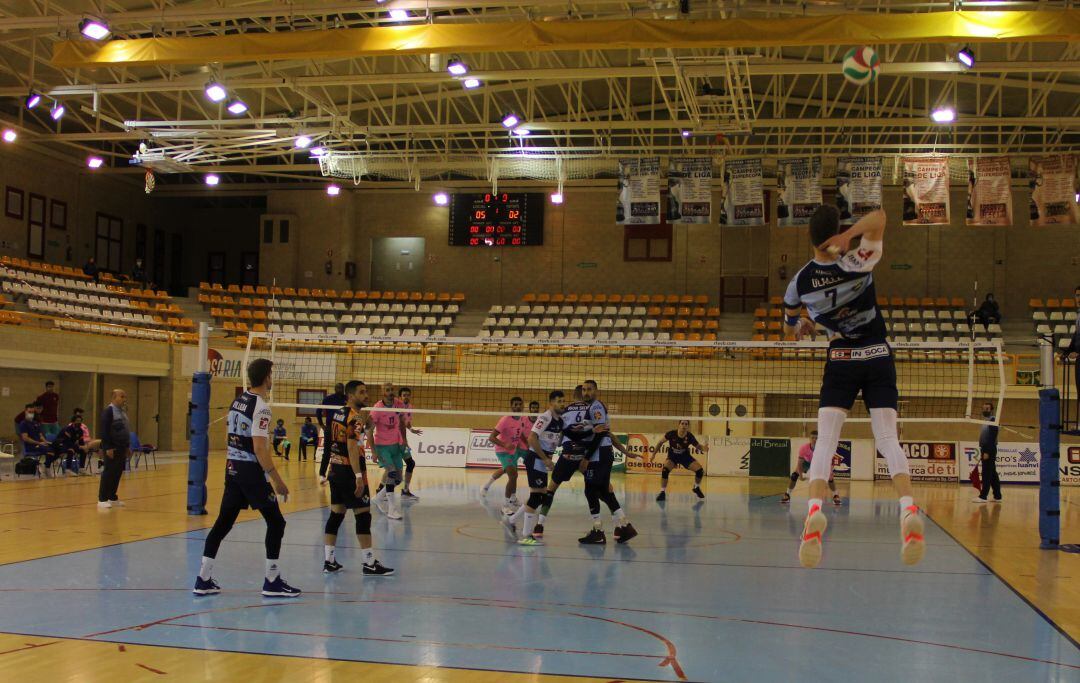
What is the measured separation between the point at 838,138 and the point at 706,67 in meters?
11.1

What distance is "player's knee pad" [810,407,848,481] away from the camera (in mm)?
5137

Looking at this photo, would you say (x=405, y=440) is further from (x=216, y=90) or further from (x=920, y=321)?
(x=920, y=321)

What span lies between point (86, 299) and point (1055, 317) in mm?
28665

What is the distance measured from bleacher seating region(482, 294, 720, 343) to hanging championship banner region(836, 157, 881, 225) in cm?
893

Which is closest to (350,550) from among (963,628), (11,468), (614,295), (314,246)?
(963,628)

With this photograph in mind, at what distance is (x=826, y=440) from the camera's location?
5.14 metres

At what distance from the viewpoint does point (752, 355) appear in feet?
91.4

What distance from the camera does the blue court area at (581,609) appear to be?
20.9 feet

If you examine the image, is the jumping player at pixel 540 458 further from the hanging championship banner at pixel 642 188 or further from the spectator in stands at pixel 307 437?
the spectator in stands at pixel 307 437

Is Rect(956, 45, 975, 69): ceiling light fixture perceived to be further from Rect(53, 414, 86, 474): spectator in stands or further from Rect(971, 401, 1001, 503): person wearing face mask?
Rect(53, 414, 86, 474): spectator in stands

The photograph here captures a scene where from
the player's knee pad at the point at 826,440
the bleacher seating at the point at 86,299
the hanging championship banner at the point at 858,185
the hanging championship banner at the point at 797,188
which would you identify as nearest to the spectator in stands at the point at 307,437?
the bleacher seating at the point at 86,299

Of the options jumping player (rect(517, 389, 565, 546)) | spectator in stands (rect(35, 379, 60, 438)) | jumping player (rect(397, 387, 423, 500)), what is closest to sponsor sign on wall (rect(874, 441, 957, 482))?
jumping player (rect(397, 387, 423, 500))

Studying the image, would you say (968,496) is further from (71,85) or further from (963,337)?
(71,85)

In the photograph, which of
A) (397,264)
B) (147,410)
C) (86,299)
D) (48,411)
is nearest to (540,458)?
(48,411)
